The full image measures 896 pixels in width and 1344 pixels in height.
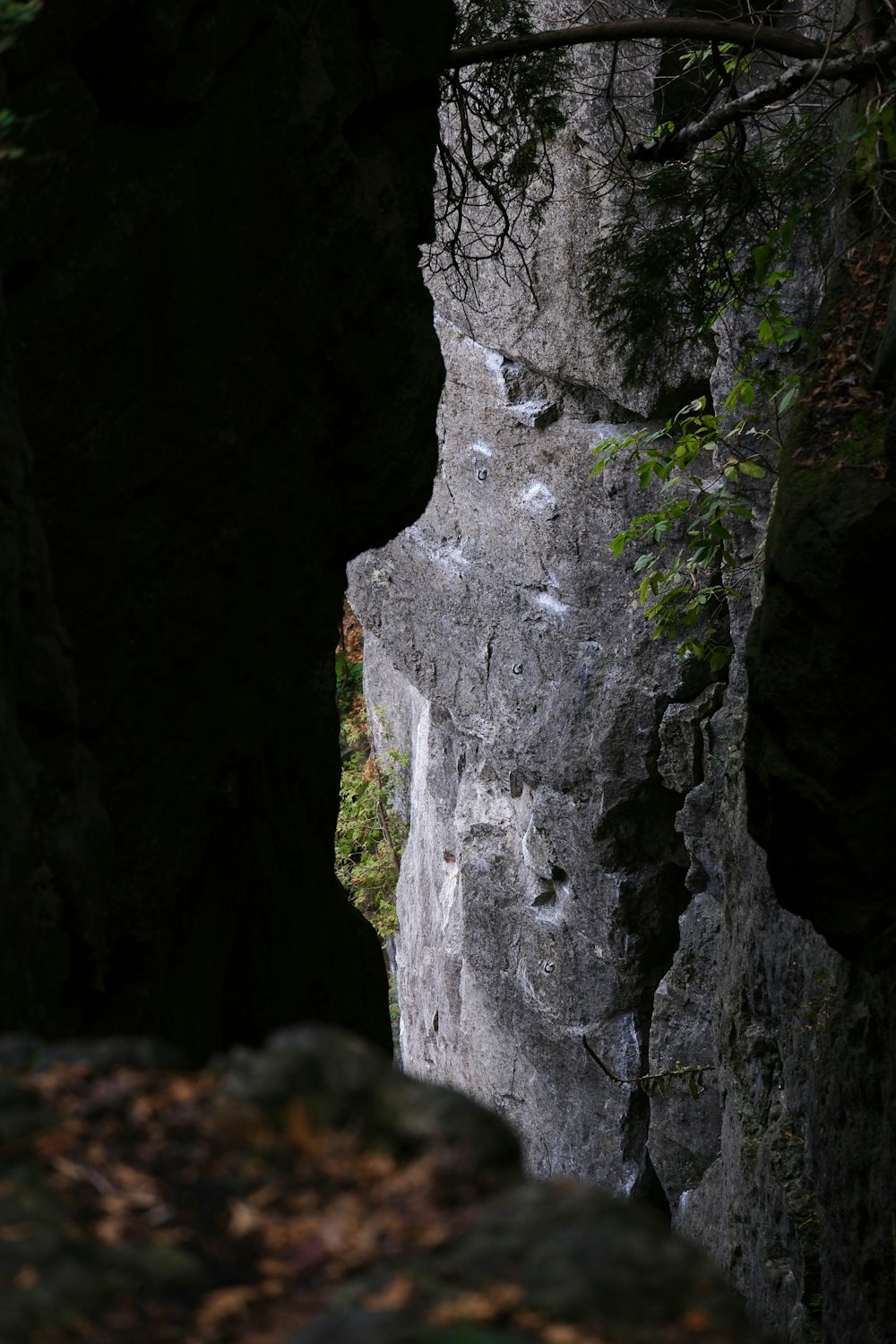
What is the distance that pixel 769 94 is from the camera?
5559 mm

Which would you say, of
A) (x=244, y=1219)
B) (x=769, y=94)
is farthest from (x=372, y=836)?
(x=244, y=1219)

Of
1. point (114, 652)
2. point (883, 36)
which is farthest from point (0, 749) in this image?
point (883, 36)

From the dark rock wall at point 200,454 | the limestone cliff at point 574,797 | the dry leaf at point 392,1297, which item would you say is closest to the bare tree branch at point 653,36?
the dark rock wall at point 200,454

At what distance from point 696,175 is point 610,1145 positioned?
7126 millimetres

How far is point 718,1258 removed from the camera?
27.1 ft

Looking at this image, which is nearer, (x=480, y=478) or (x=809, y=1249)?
(x=809, y=1249)

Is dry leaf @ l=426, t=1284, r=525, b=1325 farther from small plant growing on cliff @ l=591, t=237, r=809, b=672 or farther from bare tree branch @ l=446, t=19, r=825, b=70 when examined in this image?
bare tree branch @ l=446, t=19, r=825, b=70

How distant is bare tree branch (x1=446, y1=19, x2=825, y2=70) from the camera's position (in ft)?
18.4

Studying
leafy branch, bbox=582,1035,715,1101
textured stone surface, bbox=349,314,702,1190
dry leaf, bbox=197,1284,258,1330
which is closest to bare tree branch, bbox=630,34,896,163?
textured stone surface, bbox=349,314,702,1190

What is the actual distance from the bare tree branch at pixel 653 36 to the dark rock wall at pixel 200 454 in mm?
347

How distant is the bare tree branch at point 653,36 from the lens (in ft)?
18.4

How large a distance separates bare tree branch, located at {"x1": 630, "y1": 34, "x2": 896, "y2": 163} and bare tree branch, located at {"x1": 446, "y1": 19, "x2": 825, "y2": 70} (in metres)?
0.10

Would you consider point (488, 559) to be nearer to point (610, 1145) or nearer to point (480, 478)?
point (480, 478)

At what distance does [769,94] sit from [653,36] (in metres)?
0.61
